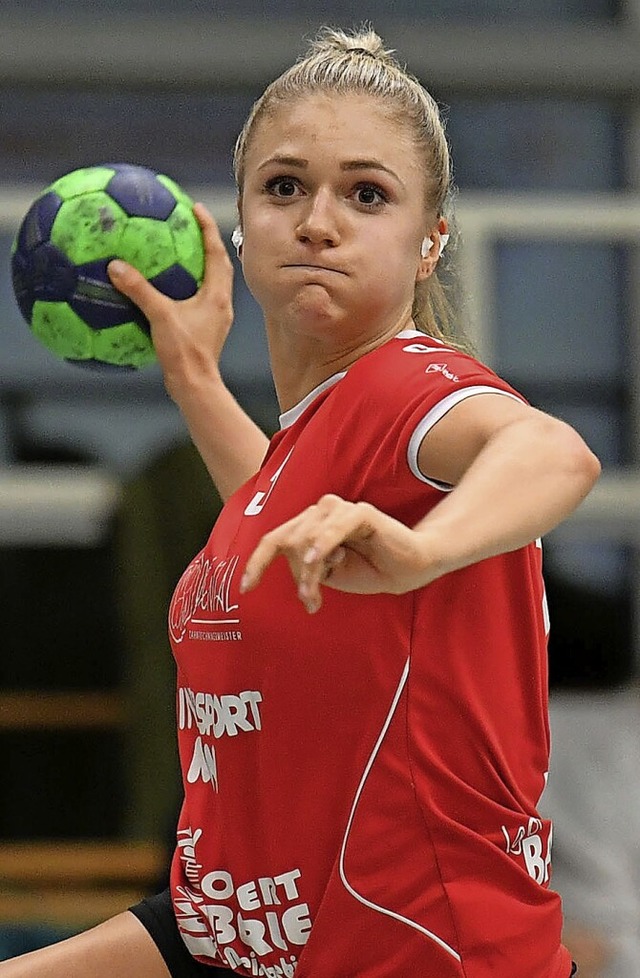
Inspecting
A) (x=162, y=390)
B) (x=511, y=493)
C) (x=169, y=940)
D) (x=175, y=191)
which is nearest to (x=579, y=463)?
(x=511, y=493)

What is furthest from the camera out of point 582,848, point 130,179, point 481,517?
point 582,848

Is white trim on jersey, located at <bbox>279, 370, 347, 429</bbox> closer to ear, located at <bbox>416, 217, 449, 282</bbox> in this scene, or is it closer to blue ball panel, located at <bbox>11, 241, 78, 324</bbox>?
ear, located at <bbox>416, 217, 449, 282</bbox>

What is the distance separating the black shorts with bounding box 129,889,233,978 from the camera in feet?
6.94

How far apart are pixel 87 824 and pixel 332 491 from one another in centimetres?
485

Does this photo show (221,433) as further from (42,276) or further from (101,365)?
(42,276)

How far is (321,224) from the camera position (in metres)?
1.92

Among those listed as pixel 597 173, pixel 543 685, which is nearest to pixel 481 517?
pixel 543 685

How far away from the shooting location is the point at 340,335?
6.50ft

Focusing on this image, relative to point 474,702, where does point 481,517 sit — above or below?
above

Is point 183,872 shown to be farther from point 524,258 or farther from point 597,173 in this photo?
point 597,173

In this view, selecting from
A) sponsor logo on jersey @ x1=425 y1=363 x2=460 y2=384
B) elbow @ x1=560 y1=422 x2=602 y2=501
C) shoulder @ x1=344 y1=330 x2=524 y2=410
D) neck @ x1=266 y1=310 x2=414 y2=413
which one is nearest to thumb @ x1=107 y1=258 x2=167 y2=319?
neck @ x1=266 y1=310 x2=414 y2=413

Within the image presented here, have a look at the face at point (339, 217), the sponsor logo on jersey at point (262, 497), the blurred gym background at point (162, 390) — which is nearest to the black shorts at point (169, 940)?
the sponsor logo on jersey at point (262, 497)

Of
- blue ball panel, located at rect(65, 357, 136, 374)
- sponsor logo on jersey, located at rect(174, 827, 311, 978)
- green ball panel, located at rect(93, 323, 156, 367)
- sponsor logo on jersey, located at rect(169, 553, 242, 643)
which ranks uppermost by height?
green ball panel, located at rect(93, 323, 156, 367)

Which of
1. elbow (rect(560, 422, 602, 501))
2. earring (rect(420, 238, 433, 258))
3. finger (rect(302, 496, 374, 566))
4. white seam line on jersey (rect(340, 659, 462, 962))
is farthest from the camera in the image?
earring (rect(420, 238, 433, 258))
